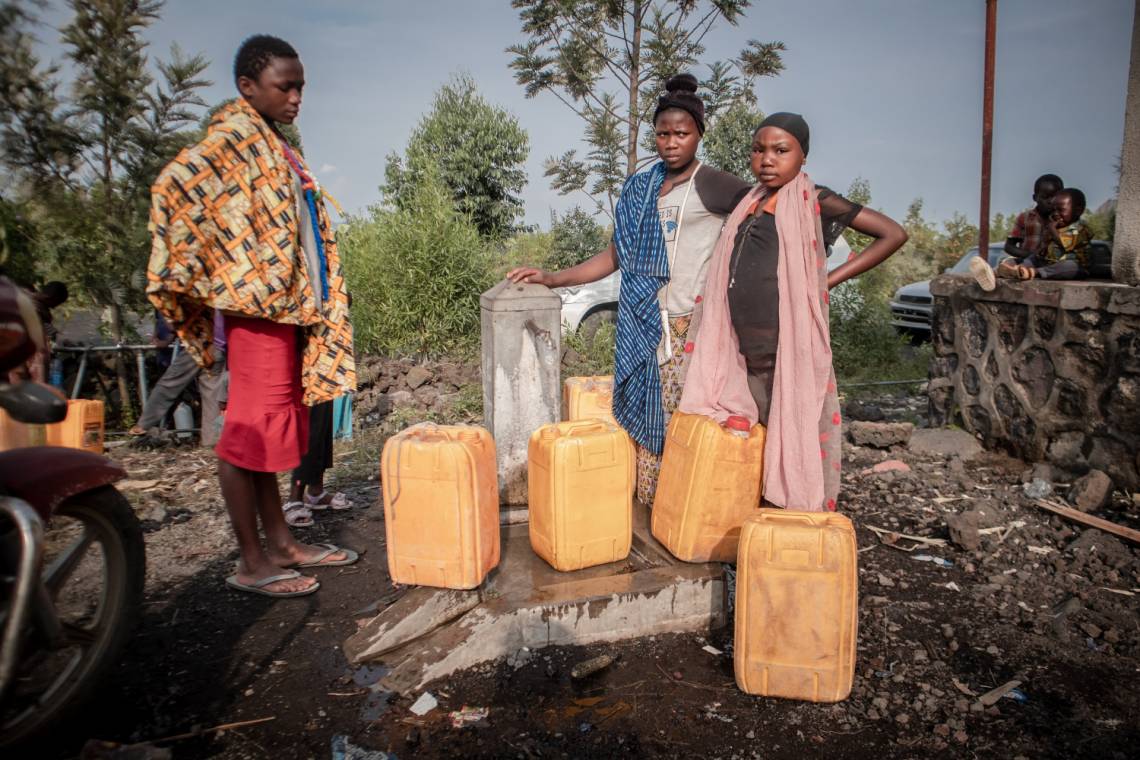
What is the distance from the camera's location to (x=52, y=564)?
2.15 meters

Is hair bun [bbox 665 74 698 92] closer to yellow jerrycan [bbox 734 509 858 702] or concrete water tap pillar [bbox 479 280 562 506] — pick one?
concrete water tap pillar [bbox 479 280 562 506]

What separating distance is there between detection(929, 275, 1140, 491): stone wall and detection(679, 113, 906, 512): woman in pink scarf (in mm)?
2125

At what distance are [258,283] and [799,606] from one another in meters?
2.24

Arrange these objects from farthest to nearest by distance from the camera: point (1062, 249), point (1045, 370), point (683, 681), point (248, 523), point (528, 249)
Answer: point (528, 249) < point (1062, 249) < point (1045, 370) < point (248, 523) < point (683, 681)

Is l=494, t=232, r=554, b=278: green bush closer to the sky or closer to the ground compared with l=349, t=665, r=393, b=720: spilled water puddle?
closer to the sky

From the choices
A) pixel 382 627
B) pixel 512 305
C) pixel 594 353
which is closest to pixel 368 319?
pixel 594 353

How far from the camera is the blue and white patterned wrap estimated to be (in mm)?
3293

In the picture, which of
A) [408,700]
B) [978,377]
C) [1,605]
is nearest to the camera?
[1,605]

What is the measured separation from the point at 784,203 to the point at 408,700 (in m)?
2.28

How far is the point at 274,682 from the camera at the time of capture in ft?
8.26

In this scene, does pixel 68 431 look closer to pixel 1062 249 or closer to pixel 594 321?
pixel 594 321

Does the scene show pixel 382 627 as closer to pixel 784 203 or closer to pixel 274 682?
pixel 274 682

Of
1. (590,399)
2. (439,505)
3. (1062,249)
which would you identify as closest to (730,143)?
(1062,249)

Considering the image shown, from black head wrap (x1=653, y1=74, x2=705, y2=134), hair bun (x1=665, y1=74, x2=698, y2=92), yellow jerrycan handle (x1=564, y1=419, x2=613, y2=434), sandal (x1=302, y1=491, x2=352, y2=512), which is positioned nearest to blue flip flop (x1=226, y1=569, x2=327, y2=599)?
sandal (x1=302, y1=491, x2=352, y2=512)
